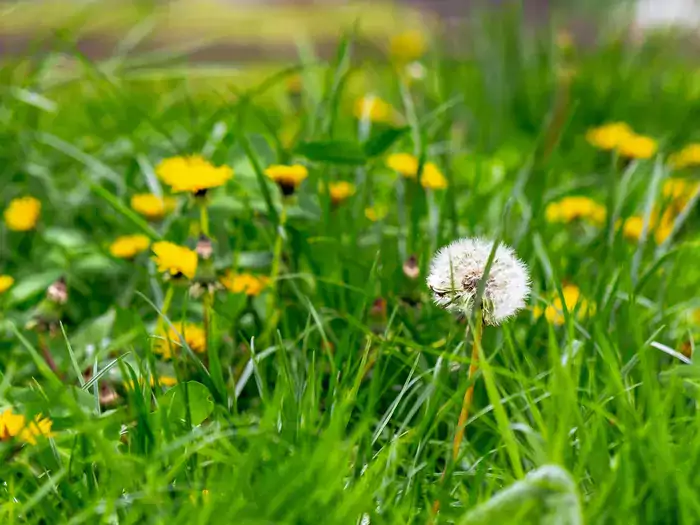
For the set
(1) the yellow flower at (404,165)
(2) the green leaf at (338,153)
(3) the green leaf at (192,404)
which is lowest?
(3) the green leaf at (192,404)

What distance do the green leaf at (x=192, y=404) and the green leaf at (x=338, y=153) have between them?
0.48m

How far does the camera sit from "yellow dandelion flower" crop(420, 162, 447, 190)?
159 centimetres

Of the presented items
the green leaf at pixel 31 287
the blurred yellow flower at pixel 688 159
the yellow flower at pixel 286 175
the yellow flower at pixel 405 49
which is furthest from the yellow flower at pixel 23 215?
the yellow flower at pixel 405 49

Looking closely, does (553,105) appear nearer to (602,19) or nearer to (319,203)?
(319,203)

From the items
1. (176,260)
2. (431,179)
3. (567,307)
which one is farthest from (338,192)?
(567,307)

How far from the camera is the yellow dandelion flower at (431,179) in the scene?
1586 mm

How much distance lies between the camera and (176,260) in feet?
3.87

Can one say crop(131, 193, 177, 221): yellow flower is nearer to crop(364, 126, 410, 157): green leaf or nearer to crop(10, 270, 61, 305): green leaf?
crop(10, 270, 61, 305): green leaf

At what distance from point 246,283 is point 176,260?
0.16 m

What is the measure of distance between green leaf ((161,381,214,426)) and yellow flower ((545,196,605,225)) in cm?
94

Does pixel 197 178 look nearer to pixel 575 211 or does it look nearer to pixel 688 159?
pixel 575 211

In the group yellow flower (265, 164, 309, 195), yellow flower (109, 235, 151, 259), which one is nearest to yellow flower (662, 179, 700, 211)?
yellow flower (265, 164, 309, 195)

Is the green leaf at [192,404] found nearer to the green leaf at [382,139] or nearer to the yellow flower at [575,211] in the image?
the green leaf at [382,139]

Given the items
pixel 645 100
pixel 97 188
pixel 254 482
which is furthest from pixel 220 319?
pixel 645 100
